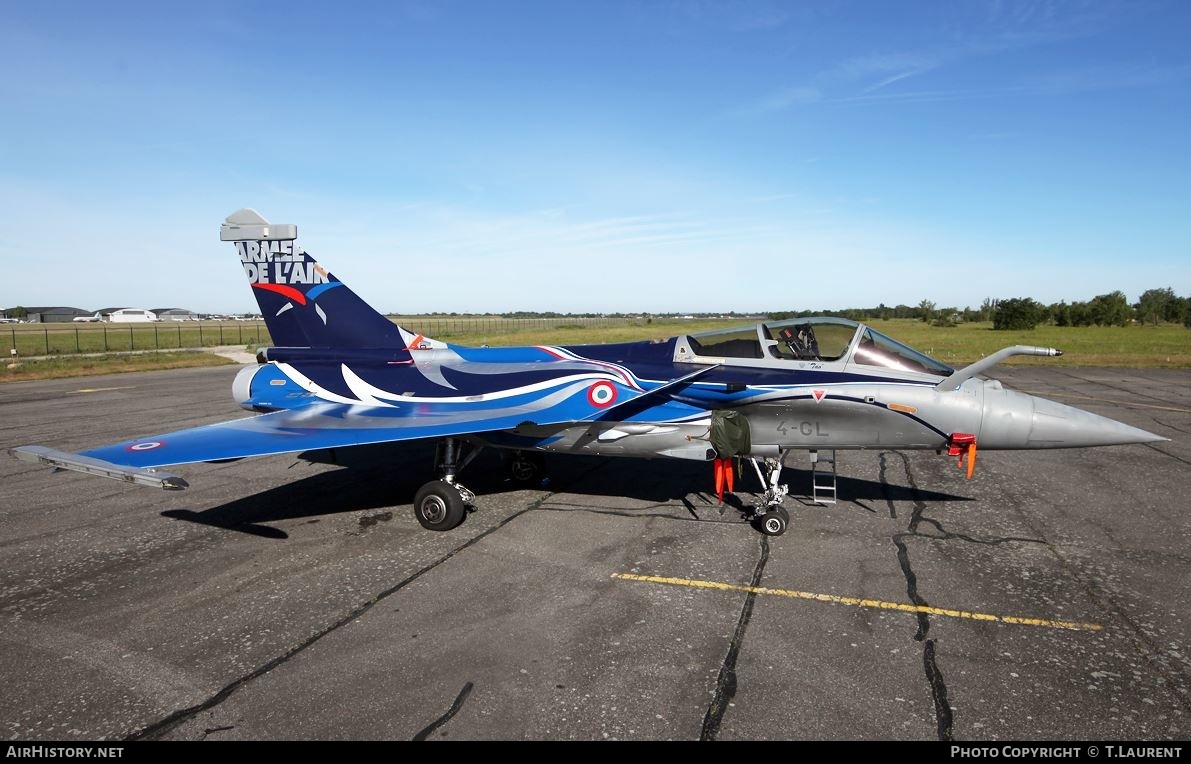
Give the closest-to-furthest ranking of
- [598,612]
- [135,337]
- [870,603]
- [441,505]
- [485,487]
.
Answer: [598,612] < [870,603] < [441,505] < [485,487] < [135,337]

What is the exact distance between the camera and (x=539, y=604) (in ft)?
19.8

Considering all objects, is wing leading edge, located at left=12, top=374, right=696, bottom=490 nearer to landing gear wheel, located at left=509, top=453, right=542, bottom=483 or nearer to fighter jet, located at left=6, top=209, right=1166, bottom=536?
fighter jet, located at left=6, top=209, right=1166, bottom=536

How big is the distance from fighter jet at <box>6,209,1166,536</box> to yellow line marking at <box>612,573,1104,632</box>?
1.59m

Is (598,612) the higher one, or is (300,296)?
(300,296)

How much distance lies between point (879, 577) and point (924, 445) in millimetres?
1964

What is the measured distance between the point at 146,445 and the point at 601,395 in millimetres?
5402

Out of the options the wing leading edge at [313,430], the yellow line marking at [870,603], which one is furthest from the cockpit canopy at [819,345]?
the yellow line marking at [870,603]

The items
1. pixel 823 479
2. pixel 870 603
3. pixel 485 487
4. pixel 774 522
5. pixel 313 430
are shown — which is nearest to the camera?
pixel 870 603

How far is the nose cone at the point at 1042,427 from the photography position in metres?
7.18

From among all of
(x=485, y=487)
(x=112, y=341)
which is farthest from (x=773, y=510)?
(x=112, y=341)

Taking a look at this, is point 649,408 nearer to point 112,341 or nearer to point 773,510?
point 773,510

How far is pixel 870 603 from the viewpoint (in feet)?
19.7

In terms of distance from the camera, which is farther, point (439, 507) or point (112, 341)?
point (112, 341)
